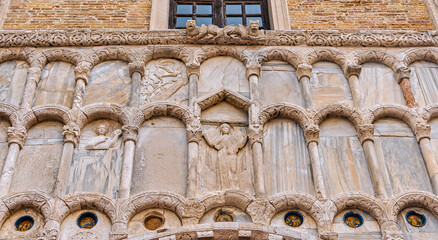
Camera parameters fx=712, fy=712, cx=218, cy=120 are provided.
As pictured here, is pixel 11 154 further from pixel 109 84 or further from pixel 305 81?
pixel 305 81

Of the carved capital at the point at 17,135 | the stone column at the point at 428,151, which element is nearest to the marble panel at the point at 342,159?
the stone column at the point at 428,151

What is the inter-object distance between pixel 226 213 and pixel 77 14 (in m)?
3.84

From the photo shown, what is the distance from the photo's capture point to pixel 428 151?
7973 mm

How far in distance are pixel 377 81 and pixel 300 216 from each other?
7.55 ft

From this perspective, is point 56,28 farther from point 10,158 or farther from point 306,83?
point 306,83

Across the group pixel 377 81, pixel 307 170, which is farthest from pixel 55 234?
pixel 377 81

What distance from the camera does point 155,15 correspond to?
31.6 ft

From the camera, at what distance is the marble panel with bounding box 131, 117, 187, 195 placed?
7586 mm

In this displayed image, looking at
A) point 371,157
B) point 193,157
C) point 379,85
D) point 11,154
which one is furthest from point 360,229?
point 11,154

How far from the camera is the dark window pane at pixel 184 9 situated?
10.0 m

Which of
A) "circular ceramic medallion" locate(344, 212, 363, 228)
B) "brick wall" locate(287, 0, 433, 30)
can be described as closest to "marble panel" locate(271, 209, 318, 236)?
"circular ceramic medallion" locate(344, 212, 363, 228)

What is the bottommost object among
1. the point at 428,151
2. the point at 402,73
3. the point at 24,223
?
the point at 24,223

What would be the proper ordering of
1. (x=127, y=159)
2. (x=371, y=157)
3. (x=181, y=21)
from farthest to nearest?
(x=181, y=21)
(x=371, y=157)
(x=127, y=159)

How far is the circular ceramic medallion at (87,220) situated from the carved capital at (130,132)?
3.27 ft
